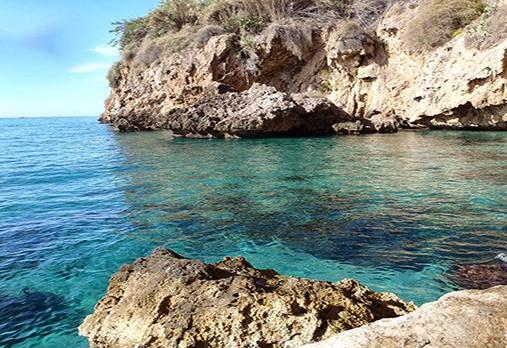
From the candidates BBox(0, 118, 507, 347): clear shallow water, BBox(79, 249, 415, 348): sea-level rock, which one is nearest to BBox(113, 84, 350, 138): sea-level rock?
BBox(0, 118, 507, 347): clear shallow water

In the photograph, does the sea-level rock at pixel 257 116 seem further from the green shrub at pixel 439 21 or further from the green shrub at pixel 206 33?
the green shrub at pixel 206 33

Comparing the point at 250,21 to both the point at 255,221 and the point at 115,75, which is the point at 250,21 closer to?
the point at 115,75

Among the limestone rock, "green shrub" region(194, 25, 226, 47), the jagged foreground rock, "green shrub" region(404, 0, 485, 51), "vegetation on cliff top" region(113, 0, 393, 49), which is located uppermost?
"vegetation on cliff top" region(113, 0, 393, 49)

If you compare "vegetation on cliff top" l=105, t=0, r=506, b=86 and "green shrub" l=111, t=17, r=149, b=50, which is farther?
"green shrub" l=111, t=17, r=149, b=50

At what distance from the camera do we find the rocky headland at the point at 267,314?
1738 millimetres

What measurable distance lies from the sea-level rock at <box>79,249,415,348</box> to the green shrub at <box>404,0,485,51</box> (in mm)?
21430

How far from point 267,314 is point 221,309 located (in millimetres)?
282

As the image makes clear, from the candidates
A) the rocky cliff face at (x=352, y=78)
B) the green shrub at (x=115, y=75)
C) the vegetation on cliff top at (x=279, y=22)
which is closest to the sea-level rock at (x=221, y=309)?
the rocky cliff face at (x=352, y=78)

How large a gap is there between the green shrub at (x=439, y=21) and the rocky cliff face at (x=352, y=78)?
62cm

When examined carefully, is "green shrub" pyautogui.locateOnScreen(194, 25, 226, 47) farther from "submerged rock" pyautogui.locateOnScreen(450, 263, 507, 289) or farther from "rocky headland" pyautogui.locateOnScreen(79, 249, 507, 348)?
"rocky headland" pyautogui.locateOnScreen(79, 249, 507, 348)

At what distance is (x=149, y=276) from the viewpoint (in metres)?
3.05

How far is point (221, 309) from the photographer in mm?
2484

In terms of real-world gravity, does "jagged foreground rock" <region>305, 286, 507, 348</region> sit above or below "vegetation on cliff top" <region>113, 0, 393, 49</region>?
below

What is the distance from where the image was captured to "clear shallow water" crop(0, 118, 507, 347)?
467cm
